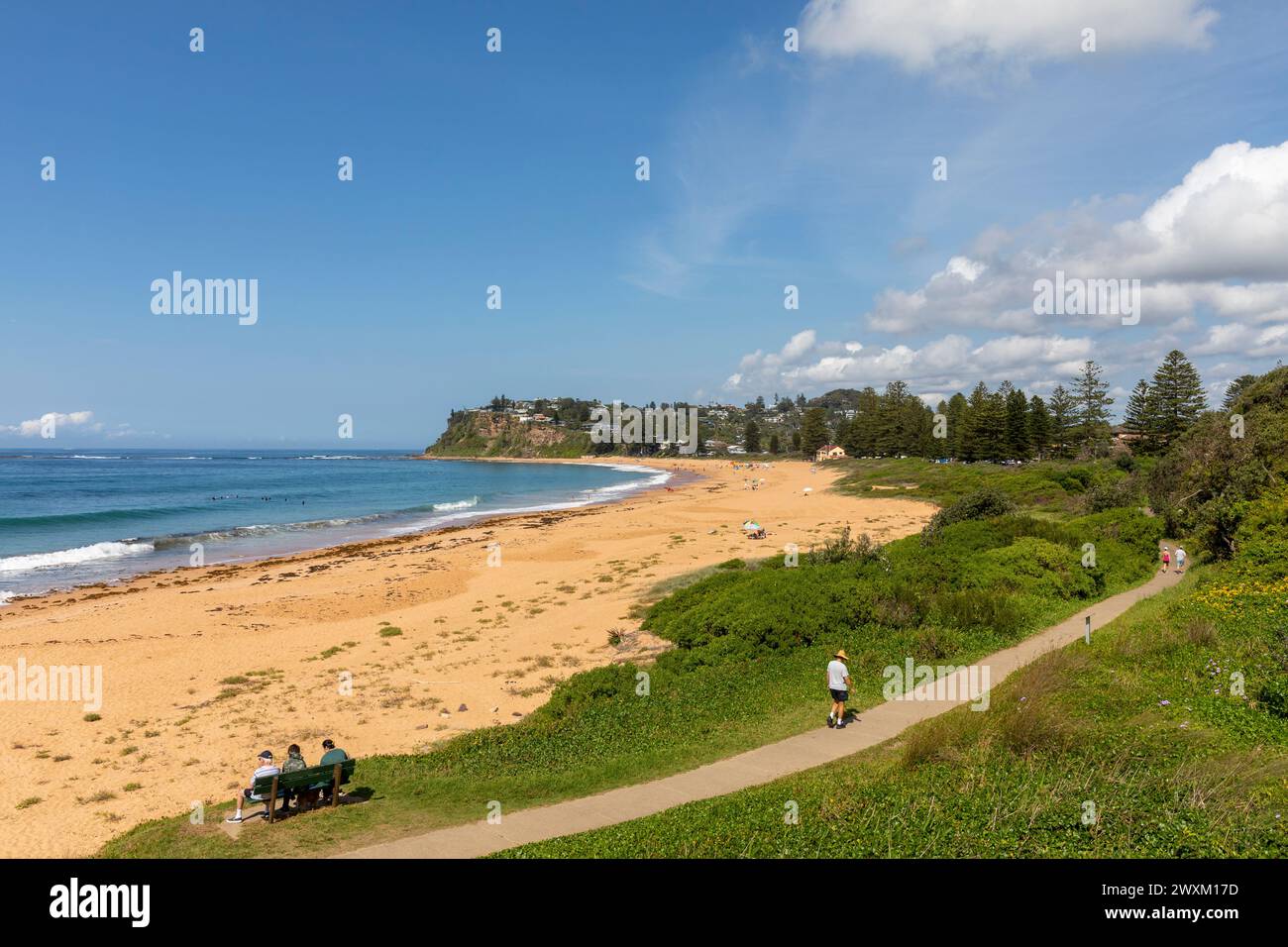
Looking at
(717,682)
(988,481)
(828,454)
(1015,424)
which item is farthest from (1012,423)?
(717,682)

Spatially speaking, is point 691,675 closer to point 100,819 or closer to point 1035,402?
point 100,819

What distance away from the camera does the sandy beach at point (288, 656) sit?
40.2 ft

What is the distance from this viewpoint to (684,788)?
9625mm

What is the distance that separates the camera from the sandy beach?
12.3m

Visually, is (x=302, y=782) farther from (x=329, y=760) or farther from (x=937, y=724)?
(x=937, y=724)

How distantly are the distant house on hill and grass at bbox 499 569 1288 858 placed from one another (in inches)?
4864

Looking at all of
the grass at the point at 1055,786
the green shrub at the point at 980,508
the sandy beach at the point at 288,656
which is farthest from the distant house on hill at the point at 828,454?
the grass at the point at 1055,786

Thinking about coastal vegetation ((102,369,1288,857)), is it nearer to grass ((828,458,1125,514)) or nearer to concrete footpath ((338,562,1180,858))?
concrete footpath ((338,562,1180,858))

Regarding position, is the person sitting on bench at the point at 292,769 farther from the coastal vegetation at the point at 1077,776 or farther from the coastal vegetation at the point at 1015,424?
the coastal vegetation at the point at 1015,424

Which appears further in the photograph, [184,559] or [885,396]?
[885,396]

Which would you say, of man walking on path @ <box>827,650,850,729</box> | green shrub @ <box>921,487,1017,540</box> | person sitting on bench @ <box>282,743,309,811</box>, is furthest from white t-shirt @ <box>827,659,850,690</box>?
green shrub @ <box>921,487,1017,540</box>

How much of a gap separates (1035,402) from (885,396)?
39.9 m

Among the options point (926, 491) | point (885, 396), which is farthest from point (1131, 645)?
point (885, 396)
